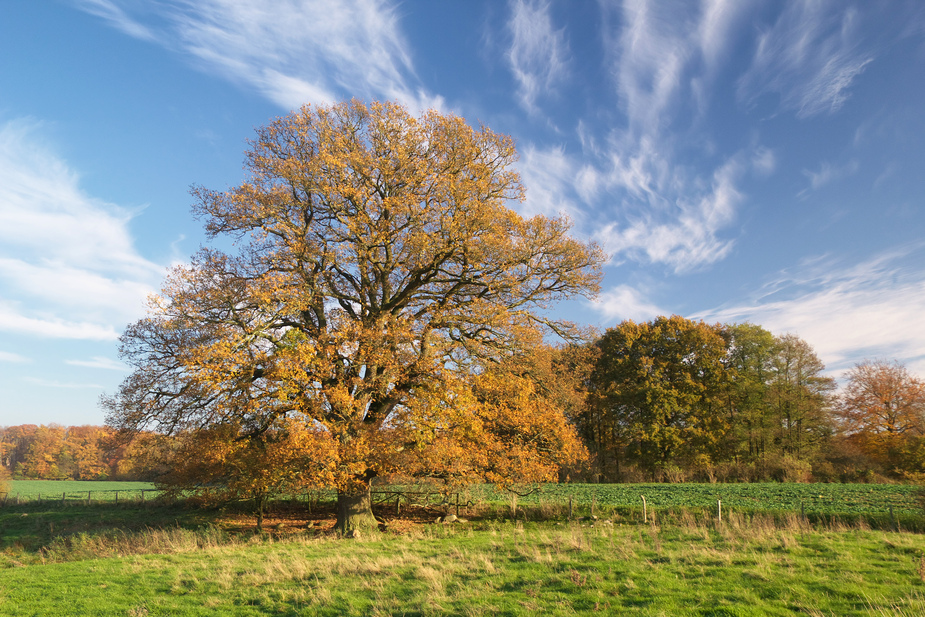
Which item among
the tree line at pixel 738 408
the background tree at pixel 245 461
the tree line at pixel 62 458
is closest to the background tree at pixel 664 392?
the tree line at pixel 738 408

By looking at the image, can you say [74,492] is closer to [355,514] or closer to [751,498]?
[355,514]

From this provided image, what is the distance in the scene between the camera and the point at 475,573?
31.7 ft

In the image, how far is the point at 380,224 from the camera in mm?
17516

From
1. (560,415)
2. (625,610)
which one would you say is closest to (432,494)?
(560,415)

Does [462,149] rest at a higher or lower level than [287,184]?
higher

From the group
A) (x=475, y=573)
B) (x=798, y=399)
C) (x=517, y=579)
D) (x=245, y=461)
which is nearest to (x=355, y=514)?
(x=245, y=461)

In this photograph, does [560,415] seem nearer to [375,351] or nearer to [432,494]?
[375,351]

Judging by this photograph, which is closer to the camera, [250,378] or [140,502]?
[250,378]

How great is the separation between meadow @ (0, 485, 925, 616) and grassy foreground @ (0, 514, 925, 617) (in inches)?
1.4

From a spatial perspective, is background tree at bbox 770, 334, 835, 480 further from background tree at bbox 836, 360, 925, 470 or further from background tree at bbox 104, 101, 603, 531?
background tree at bbox 104, 101, 603, 531

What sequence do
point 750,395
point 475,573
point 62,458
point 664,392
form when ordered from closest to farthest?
point 475,573 → point 664,392 → point 750,395 → point 62,458

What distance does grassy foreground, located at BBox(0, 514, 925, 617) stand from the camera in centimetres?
738

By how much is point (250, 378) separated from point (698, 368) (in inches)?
1487

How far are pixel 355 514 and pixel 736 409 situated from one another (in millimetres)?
37354
